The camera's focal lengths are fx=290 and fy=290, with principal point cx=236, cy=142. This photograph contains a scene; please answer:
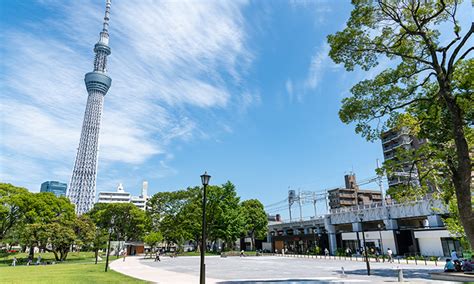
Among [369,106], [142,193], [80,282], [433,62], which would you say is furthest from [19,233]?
[142,193]

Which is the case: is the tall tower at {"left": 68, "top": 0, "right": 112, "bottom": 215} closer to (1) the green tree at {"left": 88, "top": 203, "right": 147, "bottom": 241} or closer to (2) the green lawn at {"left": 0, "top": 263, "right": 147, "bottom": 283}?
(1) the green tree at {"left": 88, "top": 203, "right": 147, "bottom": 241}

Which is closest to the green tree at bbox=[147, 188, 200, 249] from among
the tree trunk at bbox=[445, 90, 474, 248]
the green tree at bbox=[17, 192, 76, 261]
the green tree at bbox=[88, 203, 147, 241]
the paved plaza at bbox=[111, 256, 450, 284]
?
the green tree at bbox=[88, 203, 147, 241]

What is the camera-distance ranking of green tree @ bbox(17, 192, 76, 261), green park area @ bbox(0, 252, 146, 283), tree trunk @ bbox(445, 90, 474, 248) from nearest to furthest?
tree trunk @ bbox(445, 90, 474, 248)
green park area @ bbox(0, 252, 146, 283)
green tree @ bbox(17, 192, 76, 261)

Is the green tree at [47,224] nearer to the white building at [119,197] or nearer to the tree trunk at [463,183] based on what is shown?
the tree trunk at [463,183]

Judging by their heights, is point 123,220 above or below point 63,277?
above

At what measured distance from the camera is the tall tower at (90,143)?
12575 centimetres

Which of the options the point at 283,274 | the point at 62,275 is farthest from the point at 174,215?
the point at 283,274

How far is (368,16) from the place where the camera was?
509 inches

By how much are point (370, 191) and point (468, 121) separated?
273 ft

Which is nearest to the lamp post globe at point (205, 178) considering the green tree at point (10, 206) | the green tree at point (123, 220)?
the green tree at point (10, 206)

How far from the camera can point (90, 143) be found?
422 feet

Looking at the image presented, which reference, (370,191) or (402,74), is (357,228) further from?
(370,191)

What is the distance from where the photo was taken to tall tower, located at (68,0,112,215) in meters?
126

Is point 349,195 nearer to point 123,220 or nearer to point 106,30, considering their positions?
point 123,220
